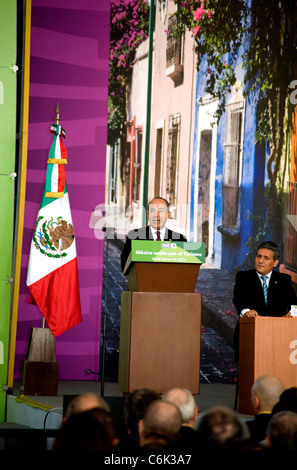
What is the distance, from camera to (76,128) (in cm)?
834

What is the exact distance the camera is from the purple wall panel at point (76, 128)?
8250 millimetres

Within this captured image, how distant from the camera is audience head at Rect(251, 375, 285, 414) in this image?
4.11 meters

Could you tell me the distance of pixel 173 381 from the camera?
575cm

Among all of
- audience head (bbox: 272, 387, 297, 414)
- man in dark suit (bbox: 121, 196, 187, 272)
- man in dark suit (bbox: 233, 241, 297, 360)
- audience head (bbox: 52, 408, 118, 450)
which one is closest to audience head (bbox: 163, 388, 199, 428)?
audience head (bbox: 272, 387, 297, 414)

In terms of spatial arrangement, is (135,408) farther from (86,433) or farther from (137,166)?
(137,166)

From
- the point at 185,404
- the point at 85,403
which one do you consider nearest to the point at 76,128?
the point at 185,404

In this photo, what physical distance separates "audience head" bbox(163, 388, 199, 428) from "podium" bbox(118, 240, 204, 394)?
5.70ft

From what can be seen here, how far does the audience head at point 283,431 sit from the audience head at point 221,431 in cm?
19

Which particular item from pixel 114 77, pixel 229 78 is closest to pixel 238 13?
pixel 229 78

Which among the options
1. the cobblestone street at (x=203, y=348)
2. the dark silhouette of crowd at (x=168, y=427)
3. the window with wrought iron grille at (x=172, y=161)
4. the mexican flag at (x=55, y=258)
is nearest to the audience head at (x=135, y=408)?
the dark silhouette of crowd at (x=168, y=427)

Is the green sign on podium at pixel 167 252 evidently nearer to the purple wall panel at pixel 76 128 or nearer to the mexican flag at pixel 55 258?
the mexican flag at pixel 55 258

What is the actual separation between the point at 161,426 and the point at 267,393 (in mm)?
1075
